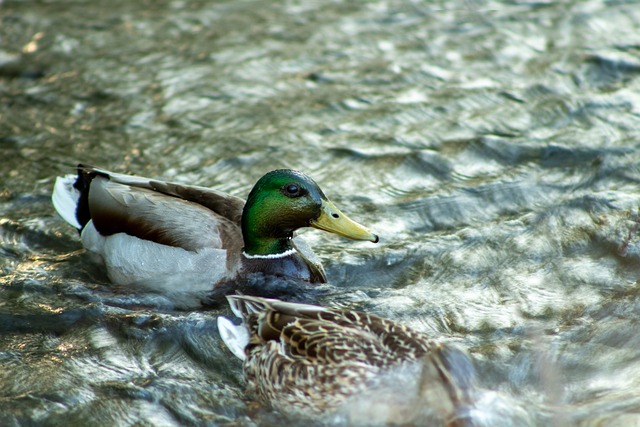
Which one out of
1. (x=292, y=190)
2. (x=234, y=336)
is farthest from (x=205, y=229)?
Result: (x=234, y=336)

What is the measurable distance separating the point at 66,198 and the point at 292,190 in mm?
2148

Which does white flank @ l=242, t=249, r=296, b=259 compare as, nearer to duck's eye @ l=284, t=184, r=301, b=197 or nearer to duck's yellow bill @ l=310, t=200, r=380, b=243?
duck's yellow bill @ l=310, t=200, r=380, b=243

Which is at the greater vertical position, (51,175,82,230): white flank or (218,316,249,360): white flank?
(218,316,249,360): white flank

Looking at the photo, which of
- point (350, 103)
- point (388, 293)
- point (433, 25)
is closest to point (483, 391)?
point (388, 293)

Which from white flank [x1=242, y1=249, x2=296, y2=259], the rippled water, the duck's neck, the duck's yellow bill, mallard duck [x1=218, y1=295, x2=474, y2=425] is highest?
mallard duck [x1=218, y1=295, x2=474, y2=425]

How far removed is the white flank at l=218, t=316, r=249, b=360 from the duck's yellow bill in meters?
1.16

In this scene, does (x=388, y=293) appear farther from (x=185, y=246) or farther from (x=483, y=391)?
Answer: (x=483, y=391)

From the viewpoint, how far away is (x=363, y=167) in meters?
9.07

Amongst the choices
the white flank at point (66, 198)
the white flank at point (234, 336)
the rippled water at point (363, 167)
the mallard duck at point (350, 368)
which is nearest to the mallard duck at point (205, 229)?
the rippled water at point (363, 167)

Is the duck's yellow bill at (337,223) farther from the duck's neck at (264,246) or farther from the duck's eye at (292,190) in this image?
the duck's neck at (264,246)

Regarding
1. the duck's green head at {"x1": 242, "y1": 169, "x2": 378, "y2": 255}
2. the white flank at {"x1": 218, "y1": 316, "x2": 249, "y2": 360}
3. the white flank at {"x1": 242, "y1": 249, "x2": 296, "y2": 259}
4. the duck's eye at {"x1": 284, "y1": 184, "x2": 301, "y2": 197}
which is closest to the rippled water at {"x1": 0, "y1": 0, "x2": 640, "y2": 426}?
the white flank at {"x1": 218, "y1": 316, "x2": 249, "y2": 360}

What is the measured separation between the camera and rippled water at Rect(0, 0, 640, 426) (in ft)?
20.2

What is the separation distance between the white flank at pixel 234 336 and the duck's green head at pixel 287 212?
1147 millimetres

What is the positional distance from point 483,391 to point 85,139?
548 centimetres
